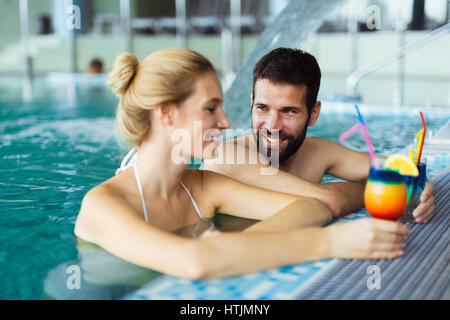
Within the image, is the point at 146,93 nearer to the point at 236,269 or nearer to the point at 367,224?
the point at 236,269

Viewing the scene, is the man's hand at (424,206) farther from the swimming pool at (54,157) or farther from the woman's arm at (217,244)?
the swimming pool at (54,157)

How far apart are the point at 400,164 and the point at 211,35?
12.9 metres

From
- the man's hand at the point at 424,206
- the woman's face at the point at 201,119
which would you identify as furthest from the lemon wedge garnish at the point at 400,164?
the woman's face at the point at 201,119

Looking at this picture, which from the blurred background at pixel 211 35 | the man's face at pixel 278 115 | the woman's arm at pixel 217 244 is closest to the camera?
the woman's arm at pixel 217 244

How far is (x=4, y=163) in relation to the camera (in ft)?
13.4

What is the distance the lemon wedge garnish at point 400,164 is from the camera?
1.63 metres

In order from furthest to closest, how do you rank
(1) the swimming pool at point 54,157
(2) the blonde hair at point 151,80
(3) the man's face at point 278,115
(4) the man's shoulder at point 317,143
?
1. (4) the man's shoulder at point 317,143
2. (3) the man's face at point 278,115
3. (1) the swimming pool at point 54,157
4. (2) the blonde hair at point 151,80

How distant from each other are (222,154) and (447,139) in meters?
2.34

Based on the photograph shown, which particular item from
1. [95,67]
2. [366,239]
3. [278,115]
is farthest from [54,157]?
[95,67]

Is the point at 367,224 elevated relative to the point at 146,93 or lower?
lower

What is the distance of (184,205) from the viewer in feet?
6.81

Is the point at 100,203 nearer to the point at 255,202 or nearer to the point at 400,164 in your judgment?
the point at 255,202

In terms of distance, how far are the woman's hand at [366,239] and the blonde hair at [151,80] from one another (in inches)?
26.2
